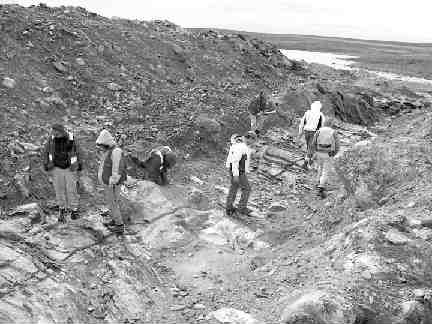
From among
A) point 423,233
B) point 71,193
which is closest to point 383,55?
point 423,233

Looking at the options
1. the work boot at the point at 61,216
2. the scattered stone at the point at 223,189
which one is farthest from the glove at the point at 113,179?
the scattered stone at the point at 223,189

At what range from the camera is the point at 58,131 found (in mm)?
8992

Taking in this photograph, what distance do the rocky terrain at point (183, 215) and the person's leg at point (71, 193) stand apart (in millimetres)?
322

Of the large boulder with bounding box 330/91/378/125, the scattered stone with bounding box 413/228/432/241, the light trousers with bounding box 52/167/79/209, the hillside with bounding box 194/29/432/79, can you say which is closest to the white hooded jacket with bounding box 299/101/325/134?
the scattered stone with bounding box 413/228/432/241

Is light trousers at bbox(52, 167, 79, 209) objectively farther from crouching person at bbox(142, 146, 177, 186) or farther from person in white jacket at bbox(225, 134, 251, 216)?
person in white jacket at bbox(225, 134, 251, 216)

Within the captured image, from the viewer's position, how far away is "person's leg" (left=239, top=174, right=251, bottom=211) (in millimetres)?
11141

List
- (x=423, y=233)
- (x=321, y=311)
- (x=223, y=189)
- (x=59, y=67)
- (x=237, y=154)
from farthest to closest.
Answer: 1. (x=59, y=67)
2. (x=223, y=189)
3. (x=237, y=154)
4. (x=423, y=233)
5. (x=321, y=311)

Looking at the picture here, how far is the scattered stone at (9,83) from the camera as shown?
1315 cm

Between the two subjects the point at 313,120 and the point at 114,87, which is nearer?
the point at 313,120

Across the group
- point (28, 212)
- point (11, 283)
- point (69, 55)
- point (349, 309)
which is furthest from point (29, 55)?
point (349, 309)

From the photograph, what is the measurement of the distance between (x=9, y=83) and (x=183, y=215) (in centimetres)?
648

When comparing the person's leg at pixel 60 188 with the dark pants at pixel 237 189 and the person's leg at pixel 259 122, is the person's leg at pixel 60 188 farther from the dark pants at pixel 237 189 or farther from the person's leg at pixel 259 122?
the person's leg at pixel 259 122

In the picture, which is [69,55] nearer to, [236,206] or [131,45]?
[131,45]

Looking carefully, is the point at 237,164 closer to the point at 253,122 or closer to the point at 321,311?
the point at 321,311
